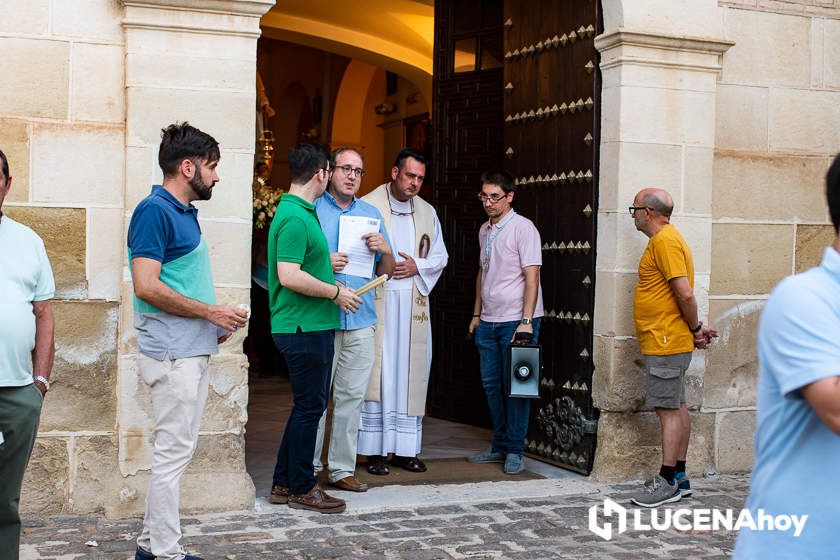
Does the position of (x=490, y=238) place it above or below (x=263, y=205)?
below

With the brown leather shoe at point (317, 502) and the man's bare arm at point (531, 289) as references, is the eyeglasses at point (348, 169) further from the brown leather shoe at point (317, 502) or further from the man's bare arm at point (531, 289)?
the brown leather shoe at point (317, 502)

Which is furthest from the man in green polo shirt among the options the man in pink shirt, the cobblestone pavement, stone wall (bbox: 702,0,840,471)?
stone wall (bbox: 702,0,840,471)

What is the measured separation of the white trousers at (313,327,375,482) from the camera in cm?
607

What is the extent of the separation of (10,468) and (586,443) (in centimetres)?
371

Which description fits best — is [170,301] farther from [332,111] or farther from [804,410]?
[332,111]

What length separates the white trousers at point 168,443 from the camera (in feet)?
14.1

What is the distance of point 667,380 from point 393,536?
174 cm

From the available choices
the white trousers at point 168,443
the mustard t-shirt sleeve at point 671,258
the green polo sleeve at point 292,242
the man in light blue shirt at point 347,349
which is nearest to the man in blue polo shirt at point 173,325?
the white trousers at point 168,443

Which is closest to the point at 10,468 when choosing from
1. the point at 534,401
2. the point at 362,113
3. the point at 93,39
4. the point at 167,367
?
the point at 167,367

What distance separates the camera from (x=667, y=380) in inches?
236

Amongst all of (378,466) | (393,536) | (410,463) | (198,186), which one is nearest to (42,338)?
(198,186)

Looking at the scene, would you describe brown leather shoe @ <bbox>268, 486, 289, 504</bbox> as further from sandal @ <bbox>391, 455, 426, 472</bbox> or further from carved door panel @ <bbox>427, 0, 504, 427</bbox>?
carved door panel @ <bbox>427, 0, 504, 427</bbox>

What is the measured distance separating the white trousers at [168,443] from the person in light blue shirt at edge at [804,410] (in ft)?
8.79

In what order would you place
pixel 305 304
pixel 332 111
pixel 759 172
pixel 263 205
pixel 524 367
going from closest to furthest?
1. pixel 305 304
2. pixel 524 367
3. pixel 759 172
4. pixel 263 205
5. pixel 332 111
